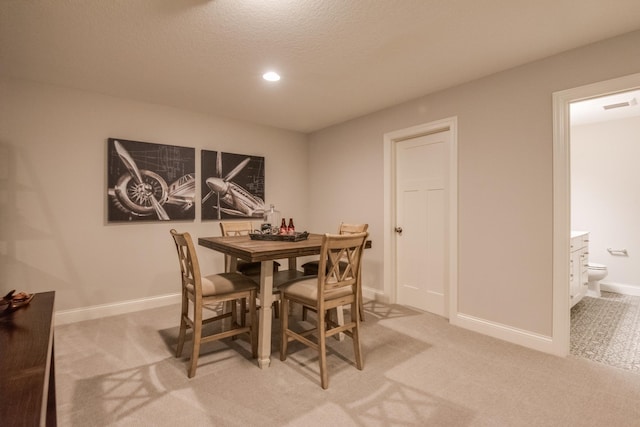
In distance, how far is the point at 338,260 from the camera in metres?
2.05

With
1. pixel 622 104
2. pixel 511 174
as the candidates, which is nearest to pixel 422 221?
pixel 511 174

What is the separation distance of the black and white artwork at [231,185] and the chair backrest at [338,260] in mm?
2333

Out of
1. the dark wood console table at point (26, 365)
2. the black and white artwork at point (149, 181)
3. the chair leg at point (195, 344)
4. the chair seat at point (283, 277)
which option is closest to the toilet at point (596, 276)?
the chair seat at point (283, 277)

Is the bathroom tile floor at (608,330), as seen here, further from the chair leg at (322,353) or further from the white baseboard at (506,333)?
the chair leg at (322,353)

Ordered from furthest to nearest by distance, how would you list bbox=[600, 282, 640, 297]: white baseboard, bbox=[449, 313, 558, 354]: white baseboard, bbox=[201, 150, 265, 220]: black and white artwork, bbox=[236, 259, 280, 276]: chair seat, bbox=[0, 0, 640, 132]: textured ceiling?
bbox=[600, 282, 640, 297]: white baseboard < bbox=[201, 150, 265, 220]: black and white artwork < bbox=[236, 259, 280, 276]: chair seat < bbox=[449, 313, 558, 354]: white baseboard < bbox=[0, 0, 640, 132]: textured ceiling

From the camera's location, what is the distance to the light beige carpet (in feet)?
5.56

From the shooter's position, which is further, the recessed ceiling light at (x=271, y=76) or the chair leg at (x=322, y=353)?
the recessed ceiling light at (x=271, y=76)

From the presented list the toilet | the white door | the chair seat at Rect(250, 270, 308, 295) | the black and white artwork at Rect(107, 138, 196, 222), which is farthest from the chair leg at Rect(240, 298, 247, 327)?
the toilet

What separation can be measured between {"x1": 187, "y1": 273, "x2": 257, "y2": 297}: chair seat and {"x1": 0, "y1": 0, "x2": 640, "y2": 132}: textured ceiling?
1728mm

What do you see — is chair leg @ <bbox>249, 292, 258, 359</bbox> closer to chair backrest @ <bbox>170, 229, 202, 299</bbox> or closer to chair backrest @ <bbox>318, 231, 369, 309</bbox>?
chair backrest @ <bbox>170, 229, 202, 299</bbox>

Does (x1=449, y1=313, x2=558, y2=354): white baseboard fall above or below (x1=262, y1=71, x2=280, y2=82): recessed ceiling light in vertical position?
below

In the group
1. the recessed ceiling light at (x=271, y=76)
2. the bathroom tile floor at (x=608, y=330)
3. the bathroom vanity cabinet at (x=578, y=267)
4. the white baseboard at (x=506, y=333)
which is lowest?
the bathroom tile floor at (x=608, y=330)

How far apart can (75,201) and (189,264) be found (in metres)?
1.87

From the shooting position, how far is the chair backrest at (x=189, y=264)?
2.05 meters
